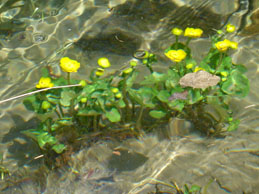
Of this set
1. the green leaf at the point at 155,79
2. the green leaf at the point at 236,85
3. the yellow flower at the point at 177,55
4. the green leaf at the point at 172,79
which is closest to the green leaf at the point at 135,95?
the green leaf at the point at 155,79

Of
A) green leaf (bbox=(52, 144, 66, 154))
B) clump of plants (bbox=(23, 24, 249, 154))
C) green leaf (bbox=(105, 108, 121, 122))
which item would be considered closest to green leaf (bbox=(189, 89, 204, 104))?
clump of plants (bbox=(23, 24, 249, 154))

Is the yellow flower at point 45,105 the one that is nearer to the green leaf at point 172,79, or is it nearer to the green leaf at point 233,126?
the green leaf at point 172,79

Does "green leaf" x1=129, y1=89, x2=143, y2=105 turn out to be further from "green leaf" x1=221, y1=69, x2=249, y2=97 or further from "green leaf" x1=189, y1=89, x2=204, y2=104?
"green leaf" x1=221, y1=69, x2=249, y2=97

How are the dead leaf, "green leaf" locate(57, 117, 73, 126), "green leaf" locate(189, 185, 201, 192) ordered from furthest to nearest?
"green leaf" locate(57, 117, 73, 126)
the dead leaf
"green leaf" locate(189, 185, 201, 192)

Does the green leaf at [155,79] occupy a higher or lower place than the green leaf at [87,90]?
lower

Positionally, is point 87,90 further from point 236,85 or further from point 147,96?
point 236,85

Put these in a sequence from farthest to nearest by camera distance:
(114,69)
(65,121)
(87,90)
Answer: (114,69) → (65,121) → (87,90)

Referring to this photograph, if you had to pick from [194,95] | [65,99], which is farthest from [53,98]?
[194,95]

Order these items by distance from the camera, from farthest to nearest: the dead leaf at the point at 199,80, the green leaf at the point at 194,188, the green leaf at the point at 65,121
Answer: the green leaf at the point at 65,121, the dead leaf at the point at 199,80, the green leaf at the point at 194,188
